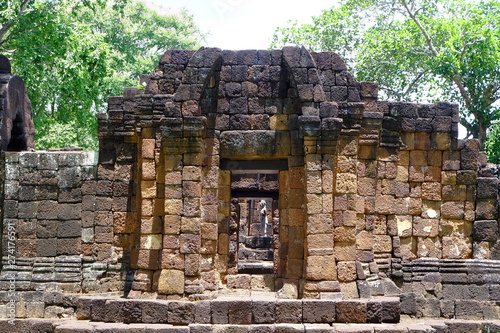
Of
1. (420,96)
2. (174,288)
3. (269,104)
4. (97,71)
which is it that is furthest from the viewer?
(420,96)

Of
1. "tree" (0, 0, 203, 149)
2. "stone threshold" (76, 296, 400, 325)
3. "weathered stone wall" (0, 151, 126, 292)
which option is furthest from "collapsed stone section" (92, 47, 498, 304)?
"tree" (0, 0, 203, 149)

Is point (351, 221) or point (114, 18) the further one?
point (114, 18)

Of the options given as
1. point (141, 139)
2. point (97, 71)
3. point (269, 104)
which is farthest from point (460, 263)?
point (97, 71)

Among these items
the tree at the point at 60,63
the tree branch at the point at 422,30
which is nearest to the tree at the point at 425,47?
the tree branch at the point at 422,30

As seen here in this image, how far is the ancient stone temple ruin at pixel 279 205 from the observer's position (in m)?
10.2

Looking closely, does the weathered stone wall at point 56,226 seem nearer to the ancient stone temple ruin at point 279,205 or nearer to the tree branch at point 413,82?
the ancient stone temple ruin at point 279,205

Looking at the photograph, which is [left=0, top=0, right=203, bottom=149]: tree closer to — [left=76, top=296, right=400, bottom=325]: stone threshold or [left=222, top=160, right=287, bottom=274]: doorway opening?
[left=222, top=160, right=287, bottom=274]: doorway opening

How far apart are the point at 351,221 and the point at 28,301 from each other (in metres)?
5.63

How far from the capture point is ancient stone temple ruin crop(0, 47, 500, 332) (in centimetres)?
1016

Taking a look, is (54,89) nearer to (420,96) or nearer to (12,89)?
(12,89)

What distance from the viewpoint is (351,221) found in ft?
34.0

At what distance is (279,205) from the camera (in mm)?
10883

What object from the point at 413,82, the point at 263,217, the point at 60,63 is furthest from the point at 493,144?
the point at 60,63

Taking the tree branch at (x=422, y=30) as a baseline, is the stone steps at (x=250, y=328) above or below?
below
